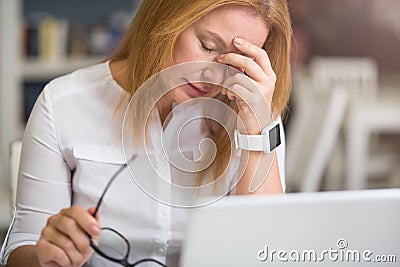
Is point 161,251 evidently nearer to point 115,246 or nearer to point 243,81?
point 115,246

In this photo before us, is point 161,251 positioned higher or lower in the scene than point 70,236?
lower

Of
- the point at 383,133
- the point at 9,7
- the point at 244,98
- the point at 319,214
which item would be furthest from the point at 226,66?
the point at 383,133

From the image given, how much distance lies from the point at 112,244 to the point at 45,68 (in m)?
1.95

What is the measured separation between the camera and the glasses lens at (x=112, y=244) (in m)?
0.84

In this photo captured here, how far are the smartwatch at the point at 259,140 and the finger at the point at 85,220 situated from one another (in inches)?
8.2

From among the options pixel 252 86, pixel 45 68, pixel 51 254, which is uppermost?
pixel 252 86

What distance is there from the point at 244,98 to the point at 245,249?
0.63ft

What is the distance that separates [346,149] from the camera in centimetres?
276

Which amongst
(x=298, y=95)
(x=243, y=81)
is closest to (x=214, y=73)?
(x=243, y=81)

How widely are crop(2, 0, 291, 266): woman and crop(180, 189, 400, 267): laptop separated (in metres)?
0.12

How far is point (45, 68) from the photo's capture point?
8.91ft

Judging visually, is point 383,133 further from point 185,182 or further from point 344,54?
point 185,182

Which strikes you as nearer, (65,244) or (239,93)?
(65,244)

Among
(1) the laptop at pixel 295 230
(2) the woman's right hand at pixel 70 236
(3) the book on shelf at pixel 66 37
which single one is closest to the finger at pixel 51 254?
(2) the woman's right hand at pixel 70 236
